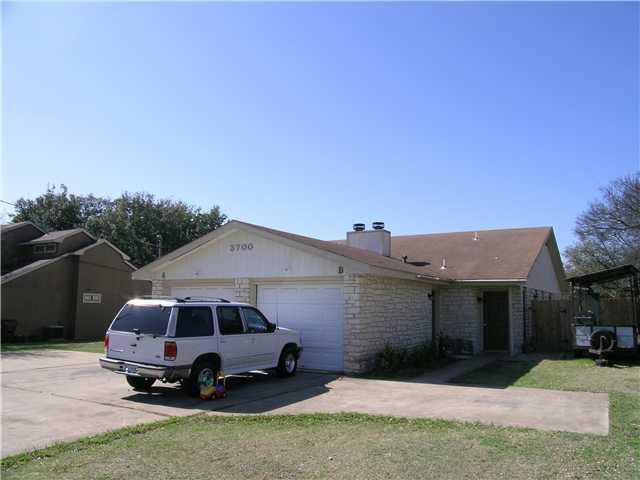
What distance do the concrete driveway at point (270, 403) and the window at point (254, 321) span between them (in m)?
1.21

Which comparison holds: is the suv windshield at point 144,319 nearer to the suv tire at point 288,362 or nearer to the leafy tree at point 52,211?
the suv tire at point 288,362

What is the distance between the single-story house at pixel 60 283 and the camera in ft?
93.2

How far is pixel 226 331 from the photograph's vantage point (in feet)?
35.6

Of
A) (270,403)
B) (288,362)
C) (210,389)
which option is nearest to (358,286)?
(288,362)

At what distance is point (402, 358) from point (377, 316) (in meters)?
1.81

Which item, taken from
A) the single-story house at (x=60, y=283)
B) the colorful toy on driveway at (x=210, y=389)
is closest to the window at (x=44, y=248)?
the single-story house at (x=60, y=283)

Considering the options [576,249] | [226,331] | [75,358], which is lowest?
[75,358]

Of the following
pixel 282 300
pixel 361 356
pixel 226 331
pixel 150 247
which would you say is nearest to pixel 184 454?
pixel 226 331

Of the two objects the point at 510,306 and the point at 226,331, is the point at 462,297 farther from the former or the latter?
the point at 226,331

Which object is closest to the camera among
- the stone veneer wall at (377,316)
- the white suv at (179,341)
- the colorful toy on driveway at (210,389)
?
the white suv at (179,341)

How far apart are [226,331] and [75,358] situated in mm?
9002

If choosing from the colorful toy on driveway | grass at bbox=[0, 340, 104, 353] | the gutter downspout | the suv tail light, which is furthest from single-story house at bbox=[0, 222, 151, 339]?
the gutter downspout

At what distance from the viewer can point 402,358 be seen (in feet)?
49.8

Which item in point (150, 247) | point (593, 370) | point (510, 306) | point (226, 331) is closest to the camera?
point (226, 331)
